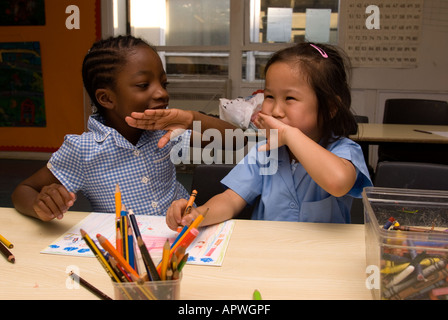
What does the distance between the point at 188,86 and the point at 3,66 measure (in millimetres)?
2296

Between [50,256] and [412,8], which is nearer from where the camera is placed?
[50,256]

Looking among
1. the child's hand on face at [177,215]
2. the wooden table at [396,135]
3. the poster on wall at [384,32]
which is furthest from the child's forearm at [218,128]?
the poster on wall at [384,32]

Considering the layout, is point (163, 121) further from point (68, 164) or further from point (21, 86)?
point (21, 86)

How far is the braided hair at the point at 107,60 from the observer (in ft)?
3.78

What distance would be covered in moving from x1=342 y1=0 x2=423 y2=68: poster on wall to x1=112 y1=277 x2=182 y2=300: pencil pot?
4199 mm

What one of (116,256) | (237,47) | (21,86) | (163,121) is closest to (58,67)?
(21,86)

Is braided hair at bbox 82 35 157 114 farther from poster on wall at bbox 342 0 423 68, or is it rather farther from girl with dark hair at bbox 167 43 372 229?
poster on wall at bbox 342 0 423 68

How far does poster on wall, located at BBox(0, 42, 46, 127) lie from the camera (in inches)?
183

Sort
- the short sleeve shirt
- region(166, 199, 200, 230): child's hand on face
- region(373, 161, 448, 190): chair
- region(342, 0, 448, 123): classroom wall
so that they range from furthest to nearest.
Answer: region(342, 0, 448, 123): classroom wall, region(373, 161, 448, 190): chair, the short sleeve shirt, region(166, 199, 200, 230): child's hand on face

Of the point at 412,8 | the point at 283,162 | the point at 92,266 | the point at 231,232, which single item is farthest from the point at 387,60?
the point at 92,266

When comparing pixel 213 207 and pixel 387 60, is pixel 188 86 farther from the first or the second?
pixel 213 207

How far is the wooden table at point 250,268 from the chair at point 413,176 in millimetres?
379

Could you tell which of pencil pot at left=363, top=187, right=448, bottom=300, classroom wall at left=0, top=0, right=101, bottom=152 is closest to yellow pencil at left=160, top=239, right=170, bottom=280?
pencil pot at left=363, top=187, right=448, bottom=300

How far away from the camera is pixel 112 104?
118 cm
